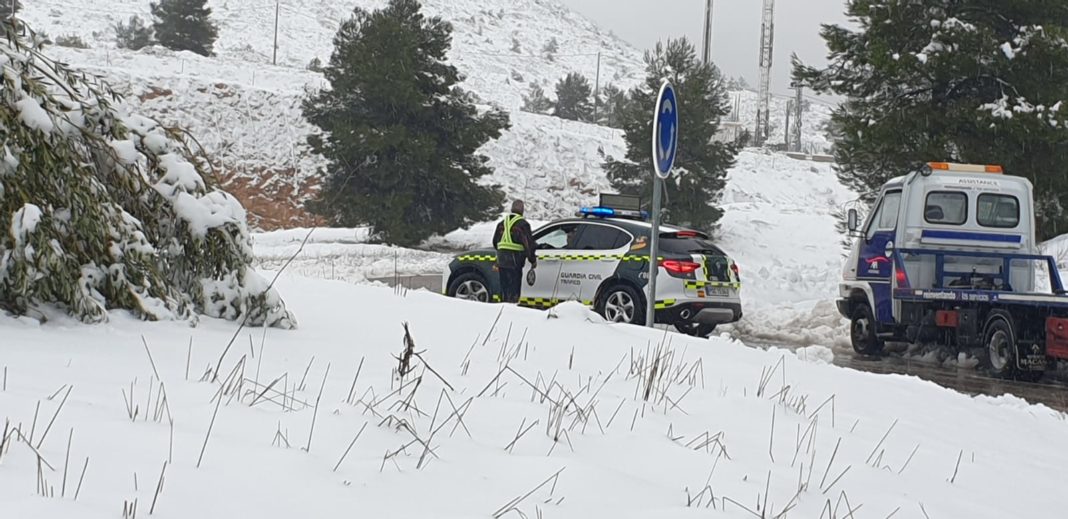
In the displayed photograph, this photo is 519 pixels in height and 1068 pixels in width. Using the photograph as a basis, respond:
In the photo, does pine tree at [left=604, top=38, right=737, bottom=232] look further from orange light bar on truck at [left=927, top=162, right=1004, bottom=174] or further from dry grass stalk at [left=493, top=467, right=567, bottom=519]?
dry grass stalk at [left=493, top=467, right=567, bottom=519]

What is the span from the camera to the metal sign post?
8930mm

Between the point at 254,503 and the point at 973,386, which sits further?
the point at 973,386

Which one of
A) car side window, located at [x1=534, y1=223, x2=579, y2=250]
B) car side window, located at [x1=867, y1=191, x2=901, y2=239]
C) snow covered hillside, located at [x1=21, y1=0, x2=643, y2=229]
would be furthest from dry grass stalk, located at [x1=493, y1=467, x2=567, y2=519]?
snow covered hillside, located at [x1=21, y1=0, x2=643, y2=229]

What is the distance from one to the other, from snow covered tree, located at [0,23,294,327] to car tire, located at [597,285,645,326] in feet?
25.9

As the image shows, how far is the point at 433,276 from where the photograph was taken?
2270 centimetres

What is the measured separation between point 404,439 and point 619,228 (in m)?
10.1

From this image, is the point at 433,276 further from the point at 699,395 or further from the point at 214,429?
the point at 214,429

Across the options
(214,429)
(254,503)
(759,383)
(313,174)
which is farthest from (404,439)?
(313,174)

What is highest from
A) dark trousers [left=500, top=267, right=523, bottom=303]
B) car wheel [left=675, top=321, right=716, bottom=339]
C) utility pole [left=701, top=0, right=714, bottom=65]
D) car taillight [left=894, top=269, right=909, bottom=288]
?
utility pole [left=701, top=0, right=714, bottom=65]

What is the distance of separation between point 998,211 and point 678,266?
4071mm

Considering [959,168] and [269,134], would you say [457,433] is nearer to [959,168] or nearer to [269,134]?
[959,168]

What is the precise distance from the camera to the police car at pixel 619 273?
13195 mm

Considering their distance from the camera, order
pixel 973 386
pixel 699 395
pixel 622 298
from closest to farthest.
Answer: pixel 699 395
pixel 973 386
pixel 622 298

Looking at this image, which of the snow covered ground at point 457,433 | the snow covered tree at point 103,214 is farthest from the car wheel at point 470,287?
the snow covered tree at point 103,214
